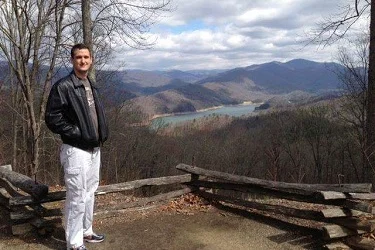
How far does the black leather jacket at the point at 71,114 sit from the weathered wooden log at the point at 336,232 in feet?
10.1

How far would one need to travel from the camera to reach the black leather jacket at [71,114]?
4.17 metres

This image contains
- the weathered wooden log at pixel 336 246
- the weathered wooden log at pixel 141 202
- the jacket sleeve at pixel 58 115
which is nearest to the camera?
the jacket sleeve at pixel 58 115

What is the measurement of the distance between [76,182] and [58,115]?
774 millimetres

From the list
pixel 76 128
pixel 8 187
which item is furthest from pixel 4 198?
pixel 76 128

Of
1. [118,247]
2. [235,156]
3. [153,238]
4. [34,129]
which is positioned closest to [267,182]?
[153,238]

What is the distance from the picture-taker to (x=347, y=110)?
27.4 meters

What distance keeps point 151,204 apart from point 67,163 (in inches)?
108

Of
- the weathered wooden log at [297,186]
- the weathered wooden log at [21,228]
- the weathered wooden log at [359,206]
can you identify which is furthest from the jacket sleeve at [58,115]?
the weathered wooden log at [359,206]

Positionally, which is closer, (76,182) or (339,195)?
(76,182)

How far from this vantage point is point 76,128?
4230 millimetres

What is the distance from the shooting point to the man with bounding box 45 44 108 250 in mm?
4184

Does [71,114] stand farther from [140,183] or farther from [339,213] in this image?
[339,213]

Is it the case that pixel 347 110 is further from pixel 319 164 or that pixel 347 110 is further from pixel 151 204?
pixel 151 204

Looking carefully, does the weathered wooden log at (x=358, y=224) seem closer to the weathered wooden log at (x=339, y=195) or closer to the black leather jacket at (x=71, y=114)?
the weathered wooden log at (x=339, y=195)
